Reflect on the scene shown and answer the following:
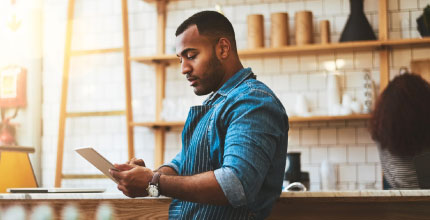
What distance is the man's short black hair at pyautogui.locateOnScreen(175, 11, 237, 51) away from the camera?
5.33ft

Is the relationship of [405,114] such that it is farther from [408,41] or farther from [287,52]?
[287,52]

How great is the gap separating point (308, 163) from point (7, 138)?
2.47m

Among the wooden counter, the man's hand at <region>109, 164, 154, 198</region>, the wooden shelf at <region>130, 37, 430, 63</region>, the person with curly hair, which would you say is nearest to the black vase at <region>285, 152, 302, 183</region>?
the wooden shelf at <region>130, 37, 430, 63</region>

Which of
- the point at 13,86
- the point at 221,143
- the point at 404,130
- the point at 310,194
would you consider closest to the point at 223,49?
the point at 221,143

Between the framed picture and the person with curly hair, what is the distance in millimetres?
3347

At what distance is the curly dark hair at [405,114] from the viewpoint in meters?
2.47

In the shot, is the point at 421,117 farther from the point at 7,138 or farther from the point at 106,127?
the point at 7,138

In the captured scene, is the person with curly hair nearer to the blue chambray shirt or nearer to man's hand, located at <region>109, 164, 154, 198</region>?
the blue chambray shirt

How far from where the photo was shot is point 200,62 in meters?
1.61

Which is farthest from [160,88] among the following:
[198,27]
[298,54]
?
[198,27]

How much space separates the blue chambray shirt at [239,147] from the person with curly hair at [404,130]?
39.5 inches

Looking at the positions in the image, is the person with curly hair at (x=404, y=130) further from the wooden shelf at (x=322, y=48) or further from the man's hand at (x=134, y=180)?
the wooden shelf at (x=322, y=48)

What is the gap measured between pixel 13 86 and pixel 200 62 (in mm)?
3683

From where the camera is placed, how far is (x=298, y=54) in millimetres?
4547
